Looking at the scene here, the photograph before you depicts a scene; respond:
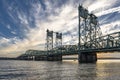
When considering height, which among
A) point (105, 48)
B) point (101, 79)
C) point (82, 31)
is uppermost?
point (82, 31)

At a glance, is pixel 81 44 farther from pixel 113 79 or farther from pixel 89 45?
pixel 113 79

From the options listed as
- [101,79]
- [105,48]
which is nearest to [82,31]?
[105,48]

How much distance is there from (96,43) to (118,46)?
37.3m

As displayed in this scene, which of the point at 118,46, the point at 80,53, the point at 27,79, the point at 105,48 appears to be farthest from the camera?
the point at 80,53

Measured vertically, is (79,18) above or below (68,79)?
above

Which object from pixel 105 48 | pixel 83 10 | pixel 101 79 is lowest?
pixel 101 79

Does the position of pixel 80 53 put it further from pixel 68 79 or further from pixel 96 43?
pixel 68 79

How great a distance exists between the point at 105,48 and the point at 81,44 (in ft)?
122

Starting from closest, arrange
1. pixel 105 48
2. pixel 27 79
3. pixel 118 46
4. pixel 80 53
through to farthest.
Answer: pixel 27 79 < pixel 118 46 < pixel 105 48 < pixel 80 53

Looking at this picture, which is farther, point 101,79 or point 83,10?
point 83,10

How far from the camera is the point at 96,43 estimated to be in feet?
620

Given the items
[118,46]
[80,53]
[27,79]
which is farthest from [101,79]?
[80,53]

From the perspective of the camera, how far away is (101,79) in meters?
49.3

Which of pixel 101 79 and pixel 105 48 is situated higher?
pixel 105 48
